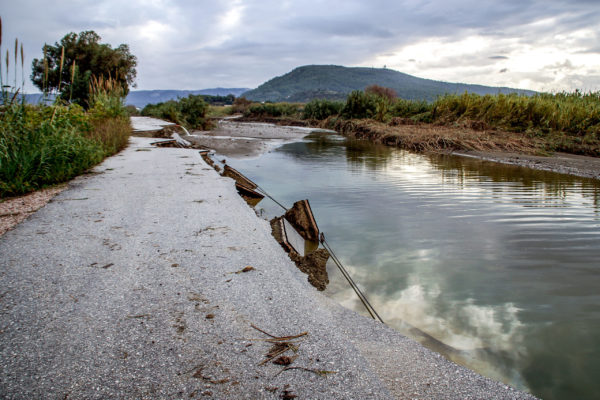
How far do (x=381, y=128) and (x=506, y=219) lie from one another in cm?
1478

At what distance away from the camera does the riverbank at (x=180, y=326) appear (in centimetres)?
174

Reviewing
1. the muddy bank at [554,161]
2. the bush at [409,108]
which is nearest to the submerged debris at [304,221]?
the muddy bank at [554,161]

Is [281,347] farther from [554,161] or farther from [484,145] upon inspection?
[484,145]

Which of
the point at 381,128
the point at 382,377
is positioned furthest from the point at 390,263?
the point at 381,128

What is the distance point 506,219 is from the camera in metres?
5.30

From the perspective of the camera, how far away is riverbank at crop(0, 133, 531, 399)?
5.70ft

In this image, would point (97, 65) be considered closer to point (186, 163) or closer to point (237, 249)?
point (186, 163)

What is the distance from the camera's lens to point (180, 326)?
7.10ft

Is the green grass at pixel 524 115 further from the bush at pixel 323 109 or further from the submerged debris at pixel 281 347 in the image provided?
the submerged debris at pixel 281 347

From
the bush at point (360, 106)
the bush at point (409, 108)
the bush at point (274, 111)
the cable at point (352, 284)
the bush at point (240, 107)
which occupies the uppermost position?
the bush at point (240, 107)

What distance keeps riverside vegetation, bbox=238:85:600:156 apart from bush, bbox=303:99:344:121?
7.89m

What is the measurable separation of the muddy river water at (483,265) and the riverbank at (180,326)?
0.54 meters

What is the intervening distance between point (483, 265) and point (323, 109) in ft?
95.4

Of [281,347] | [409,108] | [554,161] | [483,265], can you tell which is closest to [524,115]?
[554,161]
